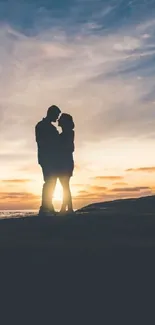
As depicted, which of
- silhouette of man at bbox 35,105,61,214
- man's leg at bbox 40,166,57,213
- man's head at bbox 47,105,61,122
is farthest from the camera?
man's leg at bbox 40,166,57,213

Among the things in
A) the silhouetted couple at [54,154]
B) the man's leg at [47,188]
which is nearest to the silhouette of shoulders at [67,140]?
the silhouetted couple at [54,154]

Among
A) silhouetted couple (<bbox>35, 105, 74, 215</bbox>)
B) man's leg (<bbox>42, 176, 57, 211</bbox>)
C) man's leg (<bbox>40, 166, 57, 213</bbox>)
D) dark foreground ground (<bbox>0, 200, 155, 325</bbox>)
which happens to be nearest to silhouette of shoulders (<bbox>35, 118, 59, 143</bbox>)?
silhouetted couple (<bbox>35, 105, 74, 215</bbox>)

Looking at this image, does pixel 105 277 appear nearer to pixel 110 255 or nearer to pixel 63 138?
pixel 110 255

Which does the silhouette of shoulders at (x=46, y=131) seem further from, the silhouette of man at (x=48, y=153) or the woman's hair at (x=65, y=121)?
the woman's hair at (x=65, y=121)

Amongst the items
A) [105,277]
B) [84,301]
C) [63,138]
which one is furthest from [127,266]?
[63,138]

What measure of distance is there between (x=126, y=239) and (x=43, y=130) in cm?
628

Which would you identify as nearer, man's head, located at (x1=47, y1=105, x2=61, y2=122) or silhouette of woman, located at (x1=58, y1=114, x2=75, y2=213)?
man's head, located at (x1=47, y1=105, x2=61, y2=122)

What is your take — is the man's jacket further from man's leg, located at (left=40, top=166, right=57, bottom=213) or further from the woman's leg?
the woman's leg

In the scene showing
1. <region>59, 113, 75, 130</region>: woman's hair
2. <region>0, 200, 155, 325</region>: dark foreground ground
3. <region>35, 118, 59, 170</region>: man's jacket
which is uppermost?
<region>59, 113, 75, 130</region>: woman's hair

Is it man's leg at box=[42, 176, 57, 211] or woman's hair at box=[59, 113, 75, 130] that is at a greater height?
woman's hair at box=[59, 113, 75, 130]

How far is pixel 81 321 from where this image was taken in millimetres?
5246

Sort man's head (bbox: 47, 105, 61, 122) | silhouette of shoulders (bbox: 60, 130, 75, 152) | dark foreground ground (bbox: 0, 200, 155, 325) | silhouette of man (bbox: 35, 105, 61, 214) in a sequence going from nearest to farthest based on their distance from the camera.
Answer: dark foreground ground (bbox: 0, 200, 155, 325) < man's head (bbox: 47, 105, 61, 122) < silhouette of man (bbox: 35, 105, 61, 214) < silhouette of shoulders (bbox: 60, 130, 75, 152)

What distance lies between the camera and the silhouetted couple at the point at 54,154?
46.4 ft

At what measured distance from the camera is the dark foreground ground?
5415 mm
